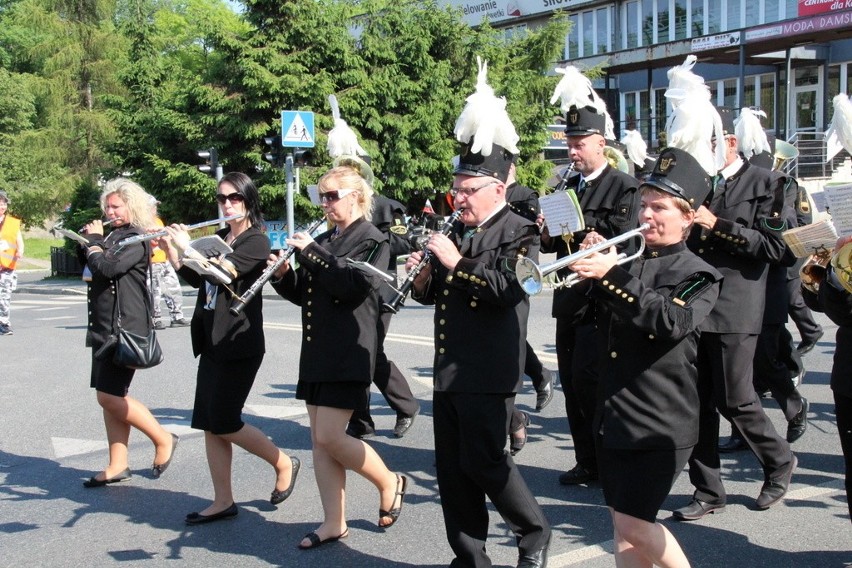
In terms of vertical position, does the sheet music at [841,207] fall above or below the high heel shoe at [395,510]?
above

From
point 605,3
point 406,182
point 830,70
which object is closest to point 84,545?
point 406,182

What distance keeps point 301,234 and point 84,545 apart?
79.5 inches

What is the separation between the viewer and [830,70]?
105ft

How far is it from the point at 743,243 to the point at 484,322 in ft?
5.74

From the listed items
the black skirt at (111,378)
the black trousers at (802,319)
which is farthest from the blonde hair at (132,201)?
the black trousers at (802,319)

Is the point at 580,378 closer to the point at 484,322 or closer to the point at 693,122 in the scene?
the point at 484,322

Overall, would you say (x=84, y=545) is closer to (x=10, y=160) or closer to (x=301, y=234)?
(x=301, y=234)

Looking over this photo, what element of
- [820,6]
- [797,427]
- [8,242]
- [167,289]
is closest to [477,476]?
[797,427]

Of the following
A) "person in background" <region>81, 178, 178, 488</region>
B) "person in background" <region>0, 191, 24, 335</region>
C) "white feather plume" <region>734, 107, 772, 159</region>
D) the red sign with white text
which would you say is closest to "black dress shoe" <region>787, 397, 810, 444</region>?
"white feather plume" <region>734, 107, 772, 159</region>

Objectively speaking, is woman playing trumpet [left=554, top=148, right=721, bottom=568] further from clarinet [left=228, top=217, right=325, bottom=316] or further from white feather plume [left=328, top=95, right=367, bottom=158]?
white feather plume [left=328, top=95, right=367, bottom=158]

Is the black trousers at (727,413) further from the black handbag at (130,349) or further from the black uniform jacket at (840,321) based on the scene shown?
the black handbag at (130,349)

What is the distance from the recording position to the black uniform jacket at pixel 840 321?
413 cm

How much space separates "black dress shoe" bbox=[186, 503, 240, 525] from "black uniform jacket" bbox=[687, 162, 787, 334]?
280 centimetres

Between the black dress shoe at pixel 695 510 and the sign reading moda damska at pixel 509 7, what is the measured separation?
3682 cm
